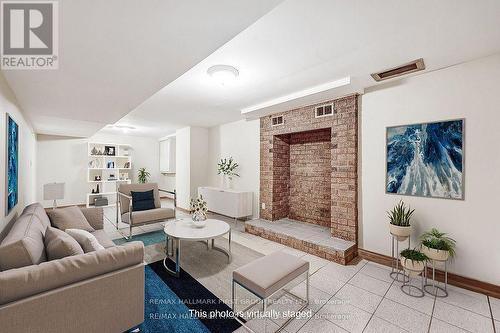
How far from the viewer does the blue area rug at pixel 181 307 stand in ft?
5.81

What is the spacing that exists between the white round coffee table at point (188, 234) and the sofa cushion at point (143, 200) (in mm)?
1075

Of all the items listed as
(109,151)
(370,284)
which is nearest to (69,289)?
(370,284)

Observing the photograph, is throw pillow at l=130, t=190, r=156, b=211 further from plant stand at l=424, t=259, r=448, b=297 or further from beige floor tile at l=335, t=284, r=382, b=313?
plant stand at l=424, t=259, r=448, b=297

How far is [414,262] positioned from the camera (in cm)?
225

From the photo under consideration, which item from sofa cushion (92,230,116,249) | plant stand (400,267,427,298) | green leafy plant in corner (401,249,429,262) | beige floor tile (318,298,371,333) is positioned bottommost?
beige floor tile (318,298,371,333)

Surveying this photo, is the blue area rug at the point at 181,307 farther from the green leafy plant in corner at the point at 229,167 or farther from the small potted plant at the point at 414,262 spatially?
A: the green leafy plant in corner at the point at 229,167

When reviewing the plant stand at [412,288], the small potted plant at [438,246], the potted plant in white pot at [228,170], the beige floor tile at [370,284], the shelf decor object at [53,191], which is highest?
the potted plant in white pot at [228,170]

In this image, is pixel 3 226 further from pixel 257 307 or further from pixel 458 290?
pixel 458 290

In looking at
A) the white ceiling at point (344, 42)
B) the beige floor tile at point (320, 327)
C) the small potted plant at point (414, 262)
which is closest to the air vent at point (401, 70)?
the white ceiling at point (344, 42)

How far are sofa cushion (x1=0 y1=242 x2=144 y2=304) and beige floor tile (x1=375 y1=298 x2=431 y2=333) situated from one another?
2.25 meters

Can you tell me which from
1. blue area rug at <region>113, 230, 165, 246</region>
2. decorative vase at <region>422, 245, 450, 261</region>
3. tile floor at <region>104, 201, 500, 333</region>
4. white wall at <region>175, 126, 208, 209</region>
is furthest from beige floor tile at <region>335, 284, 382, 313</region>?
white wall at <region>175, 126, 208, 209</region>

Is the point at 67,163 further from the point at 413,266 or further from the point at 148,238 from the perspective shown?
the point at 413,266

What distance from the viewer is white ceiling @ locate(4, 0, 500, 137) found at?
4.29 feet

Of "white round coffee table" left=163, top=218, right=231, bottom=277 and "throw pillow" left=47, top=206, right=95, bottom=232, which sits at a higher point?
"throw pillow" left=47, top=206, right=95, bottom=232
